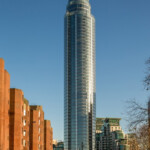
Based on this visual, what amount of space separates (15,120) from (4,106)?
948cm

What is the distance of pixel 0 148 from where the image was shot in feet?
274

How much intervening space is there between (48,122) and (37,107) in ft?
85.7

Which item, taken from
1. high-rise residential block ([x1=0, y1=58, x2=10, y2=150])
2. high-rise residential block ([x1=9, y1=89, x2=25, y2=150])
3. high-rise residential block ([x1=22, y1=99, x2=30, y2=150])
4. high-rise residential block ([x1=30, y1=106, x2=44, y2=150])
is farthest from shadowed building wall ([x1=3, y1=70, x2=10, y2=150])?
high-rise residential block ([x1=30, y1=106, x2=44, y2=150])

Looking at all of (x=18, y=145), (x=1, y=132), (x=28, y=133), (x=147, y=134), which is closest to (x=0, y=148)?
(x=1, y=132)

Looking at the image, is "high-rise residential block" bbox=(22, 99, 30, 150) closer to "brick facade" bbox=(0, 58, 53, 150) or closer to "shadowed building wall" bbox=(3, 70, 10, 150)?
"brick facade" bbox=(0, 58, 53, 150)

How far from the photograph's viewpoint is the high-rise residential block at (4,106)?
279 feet

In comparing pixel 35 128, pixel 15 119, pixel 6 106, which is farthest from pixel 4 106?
pixel 35 128

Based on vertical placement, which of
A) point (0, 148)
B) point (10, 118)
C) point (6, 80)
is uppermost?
point (6, 80)

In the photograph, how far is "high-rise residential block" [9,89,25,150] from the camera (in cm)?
9744

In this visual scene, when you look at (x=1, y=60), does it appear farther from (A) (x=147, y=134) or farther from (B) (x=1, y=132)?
(A) (x=147, y=134)

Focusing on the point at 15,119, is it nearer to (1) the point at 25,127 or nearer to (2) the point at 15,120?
(2) the point at 15,120

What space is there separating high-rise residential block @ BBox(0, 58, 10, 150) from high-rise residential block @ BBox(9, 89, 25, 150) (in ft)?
10.8

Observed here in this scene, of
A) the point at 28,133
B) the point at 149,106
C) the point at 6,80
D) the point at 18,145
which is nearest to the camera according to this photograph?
the point at 149,106

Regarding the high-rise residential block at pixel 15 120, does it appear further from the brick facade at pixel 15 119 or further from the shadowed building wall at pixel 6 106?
the shadowed building wall at pixel 6 106
